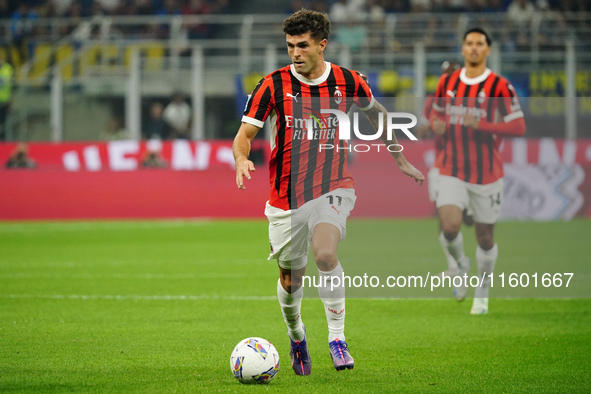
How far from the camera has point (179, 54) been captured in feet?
64.9

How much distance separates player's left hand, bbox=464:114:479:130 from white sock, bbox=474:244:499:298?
1016mm

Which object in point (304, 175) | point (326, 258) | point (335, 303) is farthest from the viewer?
point (304, 175)

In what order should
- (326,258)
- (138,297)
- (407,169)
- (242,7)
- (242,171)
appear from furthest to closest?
(242,7)
(138,297)
(407,169)
(326,258)
(242,171)

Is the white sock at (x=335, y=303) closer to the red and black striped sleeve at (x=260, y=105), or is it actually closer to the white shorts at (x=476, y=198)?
the red and black striped sleeve at (x=260, y=105)

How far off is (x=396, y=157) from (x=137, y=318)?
2766 millimetres

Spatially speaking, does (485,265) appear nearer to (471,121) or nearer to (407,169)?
(471,121)

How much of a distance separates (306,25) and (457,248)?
126 inches

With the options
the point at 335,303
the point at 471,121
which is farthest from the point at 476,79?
the point at 335,303

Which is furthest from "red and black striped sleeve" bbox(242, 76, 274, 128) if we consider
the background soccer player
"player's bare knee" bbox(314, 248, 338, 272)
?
the background soccer player

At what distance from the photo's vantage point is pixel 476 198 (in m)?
7.37

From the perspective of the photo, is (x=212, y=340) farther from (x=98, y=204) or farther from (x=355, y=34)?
(x=355, y=34)

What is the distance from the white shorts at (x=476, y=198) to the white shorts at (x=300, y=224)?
2467 millimetres

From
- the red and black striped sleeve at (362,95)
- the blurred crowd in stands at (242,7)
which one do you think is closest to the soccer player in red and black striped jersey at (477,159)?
the red and black striped sleeve at (362,95)

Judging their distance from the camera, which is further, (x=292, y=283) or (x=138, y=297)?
(x=138, y=297)
